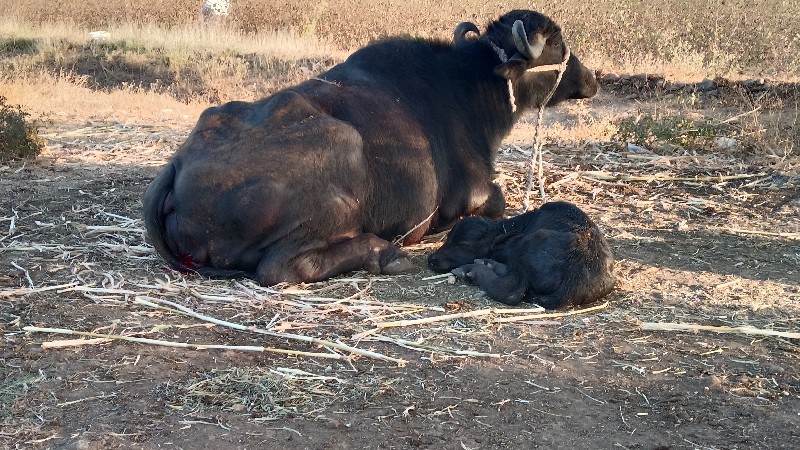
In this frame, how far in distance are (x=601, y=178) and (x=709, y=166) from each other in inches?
60.0

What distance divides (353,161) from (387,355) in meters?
1.95

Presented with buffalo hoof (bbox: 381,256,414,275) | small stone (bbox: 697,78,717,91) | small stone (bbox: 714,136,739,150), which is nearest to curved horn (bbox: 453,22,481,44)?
buffalo hoof (bbox: 381,256,414,275)

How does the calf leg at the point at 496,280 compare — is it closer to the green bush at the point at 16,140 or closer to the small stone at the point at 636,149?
the small stone at the point at 636,149

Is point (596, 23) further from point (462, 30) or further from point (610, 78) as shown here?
point (462, 30)

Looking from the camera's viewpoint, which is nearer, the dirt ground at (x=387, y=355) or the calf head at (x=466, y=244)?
the dirt ground at (x=387, y=355)

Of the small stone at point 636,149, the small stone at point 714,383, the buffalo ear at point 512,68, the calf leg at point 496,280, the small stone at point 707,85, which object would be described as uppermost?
the buffalo ear at point 512,68

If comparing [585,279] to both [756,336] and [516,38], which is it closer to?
[756,336]

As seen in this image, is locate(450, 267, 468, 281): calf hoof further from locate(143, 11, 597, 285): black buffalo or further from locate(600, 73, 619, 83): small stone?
locate(600, 73, 619, 83): small stone

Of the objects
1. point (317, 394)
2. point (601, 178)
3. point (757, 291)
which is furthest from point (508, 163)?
point (317, 394)

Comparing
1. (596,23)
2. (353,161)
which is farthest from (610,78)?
(353,161)

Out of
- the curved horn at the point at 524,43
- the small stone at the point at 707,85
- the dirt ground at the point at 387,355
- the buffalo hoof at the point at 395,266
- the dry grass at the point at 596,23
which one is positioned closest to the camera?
the dirt ground at the point at 387,355

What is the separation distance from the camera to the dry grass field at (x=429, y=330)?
3820 millimetres

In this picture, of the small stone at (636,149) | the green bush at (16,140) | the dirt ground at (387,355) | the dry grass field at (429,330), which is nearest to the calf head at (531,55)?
the dry grass field at (429,330)

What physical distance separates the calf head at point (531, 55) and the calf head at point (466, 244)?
5.96 ft
